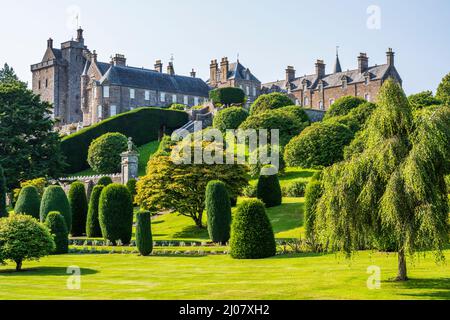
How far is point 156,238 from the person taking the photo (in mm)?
33438

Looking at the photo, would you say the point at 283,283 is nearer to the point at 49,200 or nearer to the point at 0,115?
the point at 49,200

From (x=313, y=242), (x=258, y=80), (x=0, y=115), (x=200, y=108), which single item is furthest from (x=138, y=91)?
(x=313, y=242)

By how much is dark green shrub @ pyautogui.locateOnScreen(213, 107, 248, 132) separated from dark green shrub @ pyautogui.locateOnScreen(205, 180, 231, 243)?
2928 cm

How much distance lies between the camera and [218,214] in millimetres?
30141

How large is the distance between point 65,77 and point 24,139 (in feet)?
120

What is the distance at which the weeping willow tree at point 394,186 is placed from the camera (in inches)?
575

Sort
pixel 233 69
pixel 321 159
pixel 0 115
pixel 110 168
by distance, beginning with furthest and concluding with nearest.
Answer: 1. pixel 233 69
2. pixel 110 168
3. pixel 0 115
4. pixel 321 159

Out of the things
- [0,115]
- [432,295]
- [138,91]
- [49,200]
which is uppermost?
[138,91]

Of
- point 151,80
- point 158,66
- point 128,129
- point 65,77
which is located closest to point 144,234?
point 128,129

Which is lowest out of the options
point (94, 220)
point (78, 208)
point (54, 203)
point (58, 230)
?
point (58, 230)

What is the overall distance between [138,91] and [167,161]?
42.2 metres

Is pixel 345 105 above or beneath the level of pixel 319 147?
above

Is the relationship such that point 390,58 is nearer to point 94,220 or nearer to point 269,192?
point 269,192

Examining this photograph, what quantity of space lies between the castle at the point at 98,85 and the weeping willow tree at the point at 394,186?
59.6 metres
